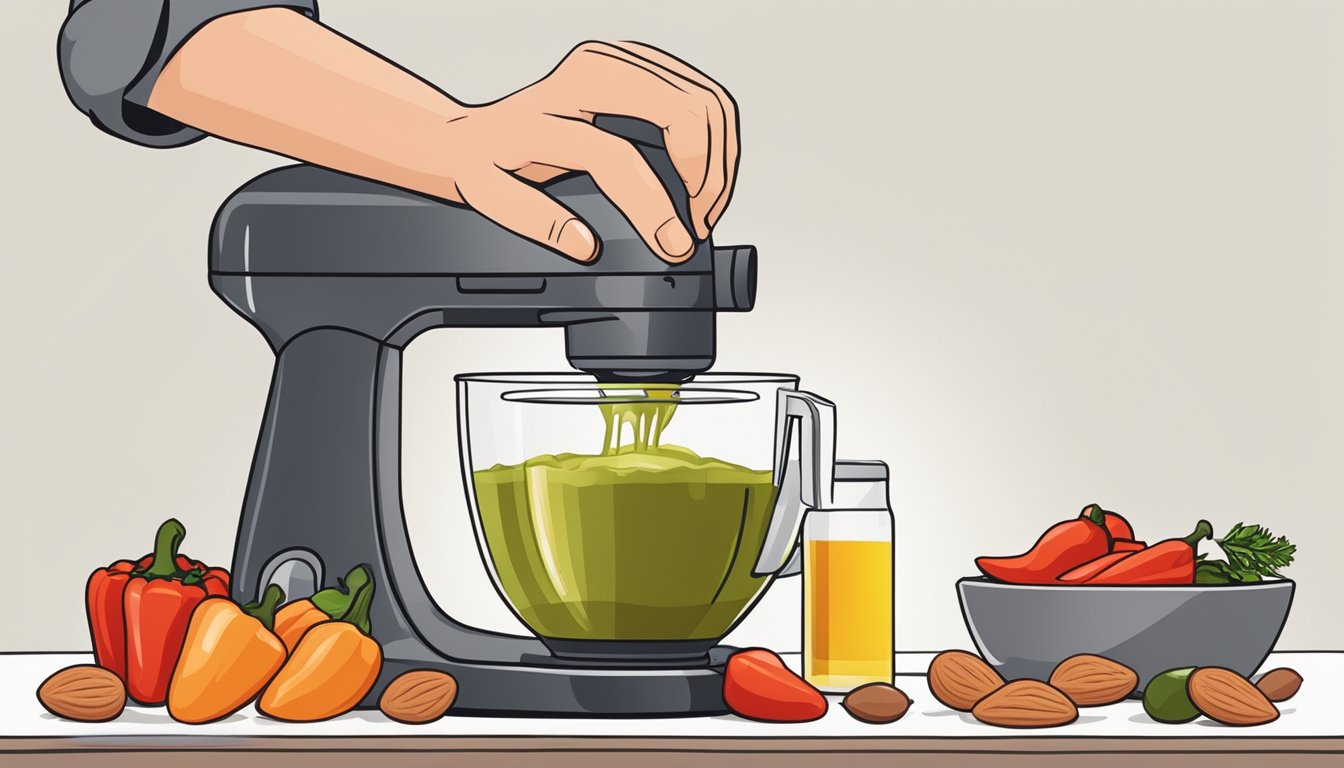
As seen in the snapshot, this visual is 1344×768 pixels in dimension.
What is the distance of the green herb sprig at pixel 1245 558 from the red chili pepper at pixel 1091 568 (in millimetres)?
62

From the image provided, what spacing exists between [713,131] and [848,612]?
372mm

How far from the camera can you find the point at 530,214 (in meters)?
1.28

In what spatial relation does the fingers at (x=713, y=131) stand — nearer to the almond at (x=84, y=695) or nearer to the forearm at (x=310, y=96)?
the forearm at (x=310, y=96)

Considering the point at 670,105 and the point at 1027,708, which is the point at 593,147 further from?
the point at 1027,708

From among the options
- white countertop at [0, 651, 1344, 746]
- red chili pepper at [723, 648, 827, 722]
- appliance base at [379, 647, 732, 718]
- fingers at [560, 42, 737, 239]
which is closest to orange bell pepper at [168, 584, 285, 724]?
white countertop at [0, 651, 1344, 746]

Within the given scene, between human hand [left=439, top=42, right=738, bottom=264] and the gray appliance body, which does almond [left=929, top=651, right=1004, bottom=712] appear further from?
human hand [left=439, top=42, right=738, bottom=264]

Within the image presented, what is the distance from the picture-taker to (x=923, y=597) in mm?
2451

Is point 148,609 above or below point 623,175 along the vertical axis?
below

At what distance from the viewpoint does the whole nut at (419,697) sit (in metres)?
1.24

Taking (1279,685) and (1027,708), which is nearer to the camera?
(1027,708)

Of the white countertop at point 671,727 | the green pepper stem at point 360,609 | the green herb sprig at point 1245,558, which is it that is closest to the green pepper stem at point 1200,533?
the green herb sprig at point 1245,558

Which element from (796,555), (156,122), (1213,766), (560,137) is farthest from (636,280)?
(1213,766)

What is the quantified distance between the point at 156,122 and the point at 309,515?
32cm

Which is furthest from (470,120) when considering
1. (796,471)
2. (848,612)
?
(848,612)
